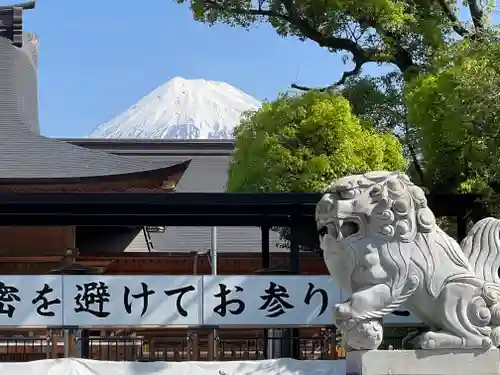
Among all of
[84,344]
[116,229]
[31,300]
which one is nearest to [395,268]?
[31,300]

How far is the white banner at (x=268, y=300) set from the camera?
896cm

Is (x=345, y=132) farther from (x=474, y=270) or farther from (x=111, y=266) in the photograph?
(x=111, y=266)

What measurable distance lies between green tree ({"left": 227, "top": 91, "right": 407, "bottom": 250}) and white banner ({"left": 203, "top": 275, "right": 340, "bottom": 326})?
1.66 m

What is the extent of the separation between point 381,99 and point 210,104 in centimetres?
6269

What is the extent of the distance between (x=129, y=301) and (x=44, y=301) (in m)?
0.97

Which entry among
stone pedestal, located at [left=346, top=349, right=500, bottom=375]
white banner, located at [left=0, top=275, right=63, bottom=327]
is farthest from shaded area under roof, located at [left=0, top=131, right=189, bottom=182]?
stone pedestal, located at [left=346, top=349, right=500, bottom=375]

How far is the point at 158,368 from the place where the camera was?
770cm

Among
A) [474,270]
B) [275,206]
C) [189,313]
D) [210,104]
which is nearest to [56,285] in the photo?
[189,313]

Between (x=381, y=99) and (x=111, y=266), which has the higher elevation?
(x=381, y=99)

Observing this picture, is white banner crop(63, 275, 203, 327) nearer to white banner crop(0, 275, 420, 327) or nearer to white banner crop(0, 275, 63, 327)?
white banner crop(0, 275, 420, 327)

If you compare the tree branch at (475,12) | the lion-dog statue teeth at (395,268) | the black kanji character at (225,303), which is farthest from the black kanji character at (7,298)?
the tree branch at (475,12)

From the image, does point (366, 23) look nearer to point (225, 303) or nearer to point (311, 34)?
point (311, 34)

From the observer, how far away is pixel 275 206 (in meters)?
9.23

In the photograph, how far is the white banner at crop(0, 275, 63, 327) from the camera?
8.86 m
